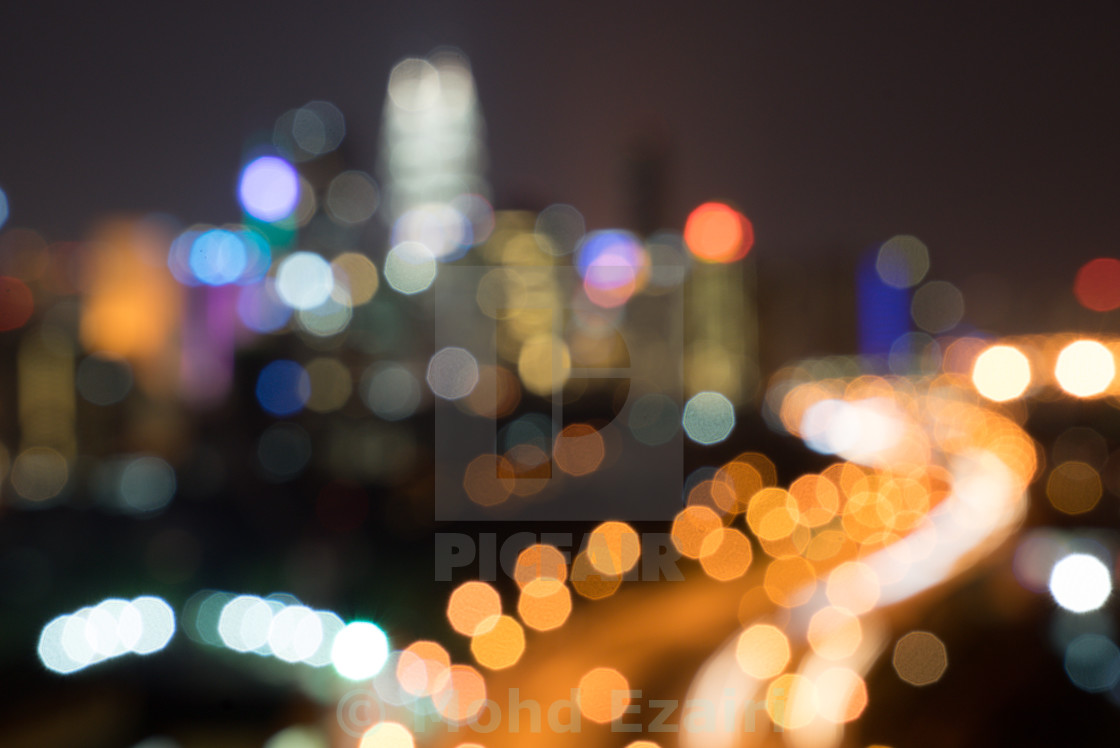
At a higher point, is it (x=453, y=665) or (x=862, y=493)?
(x=453, y=665)

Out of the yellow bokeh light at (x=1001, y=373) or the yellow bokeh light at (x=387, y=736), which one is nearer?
the yellow bokeh light at (x=387, y=736)

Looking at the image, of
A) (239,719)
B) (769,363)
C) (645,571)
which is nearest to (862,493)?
(769,363)

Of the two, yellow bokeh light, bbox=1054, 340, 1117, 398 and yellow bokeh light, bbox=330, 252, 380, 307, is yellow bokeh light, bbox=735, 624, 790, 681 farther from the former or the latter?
yellow bokeh light, bbox=330, 252, 380, 307

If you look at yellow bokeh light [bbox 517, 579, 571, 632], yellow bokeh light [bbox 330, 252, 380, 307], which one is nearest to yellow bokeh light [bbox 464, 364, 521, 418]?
yellow bokeh light [bbox 330, 252, 380, 307]

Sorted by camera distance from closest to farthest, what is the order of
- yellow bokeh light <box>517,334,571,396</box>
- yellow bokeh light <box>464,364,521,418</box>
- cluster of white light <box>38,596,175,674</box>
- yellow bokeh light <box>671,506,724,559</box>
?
cluster of white light <box>38,596,175,674</box> < yellow bokeh light <box>671,506,724,559</box> < yellow bokeh light <box>464,364,521,418</box> < yellow bokeh light <box>517,334,571,396</box>

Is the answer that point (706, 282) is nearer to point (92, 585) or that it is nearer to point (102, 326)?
point (102, 326)

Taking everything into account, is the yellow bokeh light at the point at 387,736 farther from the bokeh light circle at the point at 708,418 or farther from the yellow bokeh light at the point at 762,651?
the bokeh light circle at the point at 708,418

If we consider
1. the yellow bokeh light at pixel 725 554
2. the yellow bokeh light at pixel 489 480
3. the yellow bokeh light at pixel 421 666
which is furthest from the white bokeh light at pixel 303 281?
the yellow bokeh light at pixel 421 666
